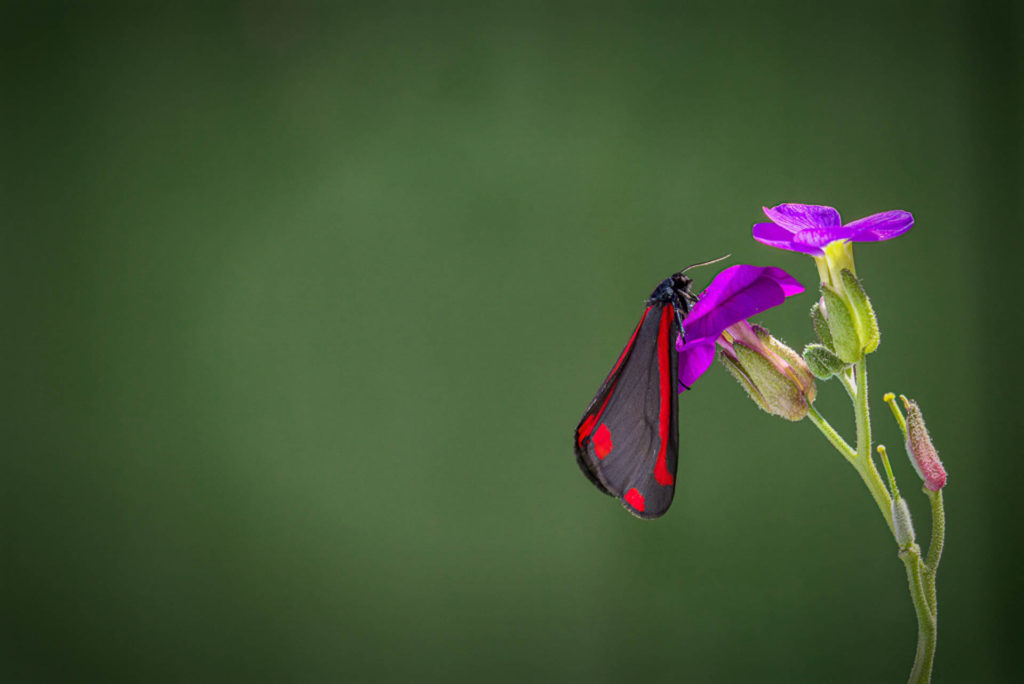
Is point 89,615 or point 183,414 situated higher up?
point 183,414

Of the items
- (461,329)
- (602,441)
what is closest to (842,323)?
(602,441)

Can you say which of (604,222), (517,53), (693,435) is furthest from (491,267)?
(693,435)

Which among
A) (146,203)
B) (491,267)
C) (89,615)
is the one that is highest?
(146,203)

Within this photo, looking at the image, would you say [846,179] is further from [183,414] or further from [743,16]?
[183,414]

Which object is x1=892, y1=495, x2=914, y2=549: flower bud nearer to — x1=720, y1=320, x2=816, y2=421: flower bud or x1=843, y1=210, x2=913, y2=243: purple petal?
x1=720, y1=320, x2=816, y2=421: flower bud

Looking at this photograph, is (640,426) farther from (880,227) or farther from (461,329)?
(461,329)

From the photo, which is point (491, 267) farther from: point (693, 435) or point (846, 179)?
point (846, 179)
